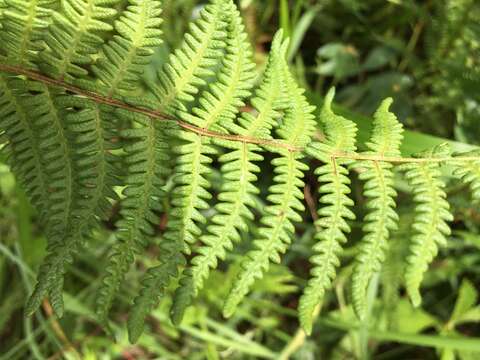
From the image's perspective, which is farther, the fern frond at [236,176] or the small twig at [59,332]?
the small twig at [59,332]

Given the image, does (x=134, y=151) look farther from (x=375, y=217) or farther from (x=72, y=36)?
(x=375, y=217)

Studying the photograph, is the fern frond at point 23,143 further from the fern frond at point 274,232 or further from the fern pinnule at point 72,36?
the fern frond at point 274,232

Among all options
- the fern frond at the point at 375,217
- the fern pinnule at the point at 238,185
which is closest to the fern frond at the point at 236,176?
the fern pinnule at the point at 238,185

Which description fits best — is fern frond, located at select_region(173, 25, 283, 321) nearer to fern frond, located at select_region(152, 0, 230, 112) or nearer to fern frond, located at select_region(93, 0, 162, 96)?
fern frond, located at select_region(152, 0, 230, 112)

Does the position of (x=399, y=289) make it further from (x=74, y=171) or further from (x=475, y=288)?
(x=74, y=171)

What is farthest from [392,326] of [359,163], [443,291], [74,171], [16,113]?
[16,113]

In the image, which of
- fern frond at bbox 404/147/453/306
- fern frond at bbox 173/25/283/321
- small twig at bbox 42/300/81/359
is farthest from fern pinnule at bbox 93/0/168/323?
small twig at bbox 42/300/81/359
